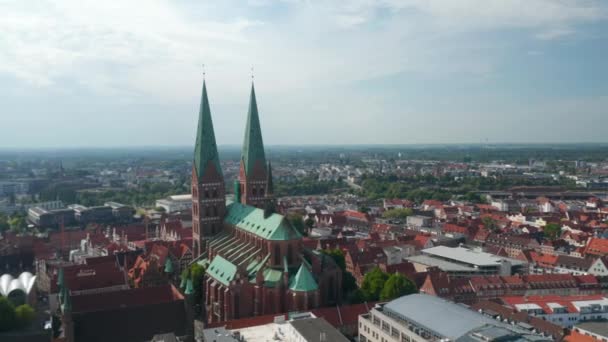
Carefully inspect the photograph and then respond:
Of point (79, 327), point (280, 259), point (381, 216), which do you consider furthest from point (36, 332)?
point (381, 216)

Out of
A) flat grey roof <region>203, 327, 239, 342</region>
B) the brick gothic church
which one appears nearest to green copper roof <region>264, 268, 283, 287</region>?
the brick gothic church

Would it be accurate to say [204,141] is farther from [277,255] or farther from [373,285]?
[373,285]

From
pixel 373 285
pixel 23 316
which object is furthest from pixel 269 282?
pixel 23 316

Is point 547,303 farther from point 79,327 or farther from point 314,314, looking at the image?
point 79,327

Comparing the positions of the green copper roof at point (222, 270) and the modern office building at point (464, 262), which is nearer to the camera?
the green copper roof at point (222, 270)

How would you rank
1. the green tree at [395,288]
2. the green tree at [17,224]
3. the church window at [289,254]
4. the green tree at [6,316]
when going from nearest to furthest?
the green tree at [6,316] < the green tree at [395,288] < the church window at [289,254] < the green tree at [17,224]

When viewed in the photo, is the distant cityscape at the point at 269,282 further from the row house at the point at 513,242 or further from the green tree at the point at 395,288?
the row house at the point at 513,242

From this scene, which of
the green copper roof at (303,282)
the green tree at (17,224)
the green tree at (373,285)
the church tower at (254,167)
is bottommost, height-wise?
the green tree at (17,224)

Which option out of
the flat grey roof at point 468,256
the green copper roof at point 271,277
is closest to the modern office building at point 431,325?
the green copper roof at point 271,277
